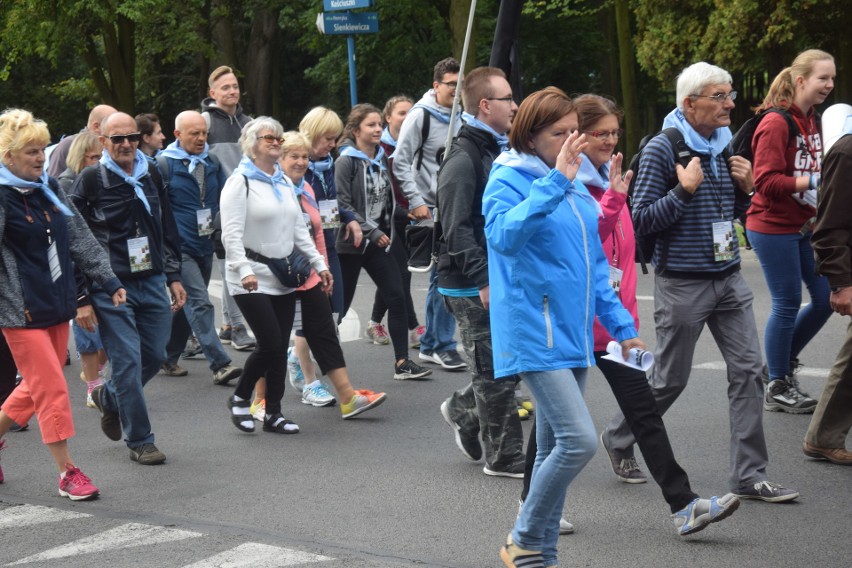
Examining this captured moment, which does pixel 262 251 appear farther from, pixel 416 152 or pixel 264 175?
pixel 416 152

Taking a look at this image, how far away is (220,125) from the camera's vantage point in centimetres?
1055

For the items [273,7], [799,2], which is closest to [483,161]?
[799,2]

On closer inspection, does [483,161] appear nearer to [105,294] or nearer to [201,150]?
[105,294]

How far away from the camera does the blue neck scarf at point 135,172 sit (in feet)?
23.1

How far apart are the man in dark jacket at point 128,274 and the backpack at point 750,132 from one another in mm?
3256

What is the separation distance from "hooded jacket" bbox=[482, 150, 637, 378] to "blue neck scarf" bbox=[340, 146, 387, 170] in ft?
14.7

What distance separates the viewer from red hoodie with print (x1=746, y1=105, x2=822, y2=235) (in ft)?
23.2

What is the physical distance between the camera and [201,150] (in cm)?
967

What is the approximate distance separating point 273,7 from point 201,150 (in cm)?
2488

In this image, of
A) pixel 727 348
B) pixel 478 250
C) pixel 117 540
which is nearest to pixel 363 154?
pixel 478 250

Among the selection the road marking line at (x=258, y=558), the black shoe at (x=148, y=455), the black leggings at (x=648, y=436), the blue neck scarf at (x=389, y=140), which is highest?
the blue neck scarf at (x=389, y=140)

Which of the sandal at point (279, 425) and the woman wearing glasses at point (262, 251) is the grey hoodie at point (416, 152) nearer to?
the woman wearing glasses at point (262, 251)

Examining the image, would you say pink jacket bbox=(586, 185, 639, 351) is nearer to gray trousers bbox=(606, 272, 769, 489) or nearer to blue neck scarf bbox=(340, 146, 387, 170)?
gray trousers bbox=(606, 272, 769, 489)

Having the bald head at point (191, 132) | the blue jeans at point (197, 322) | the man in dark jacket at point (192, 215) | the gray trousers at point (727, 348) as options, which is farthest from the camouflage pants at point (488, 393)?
the bald head at point (191, 132)
